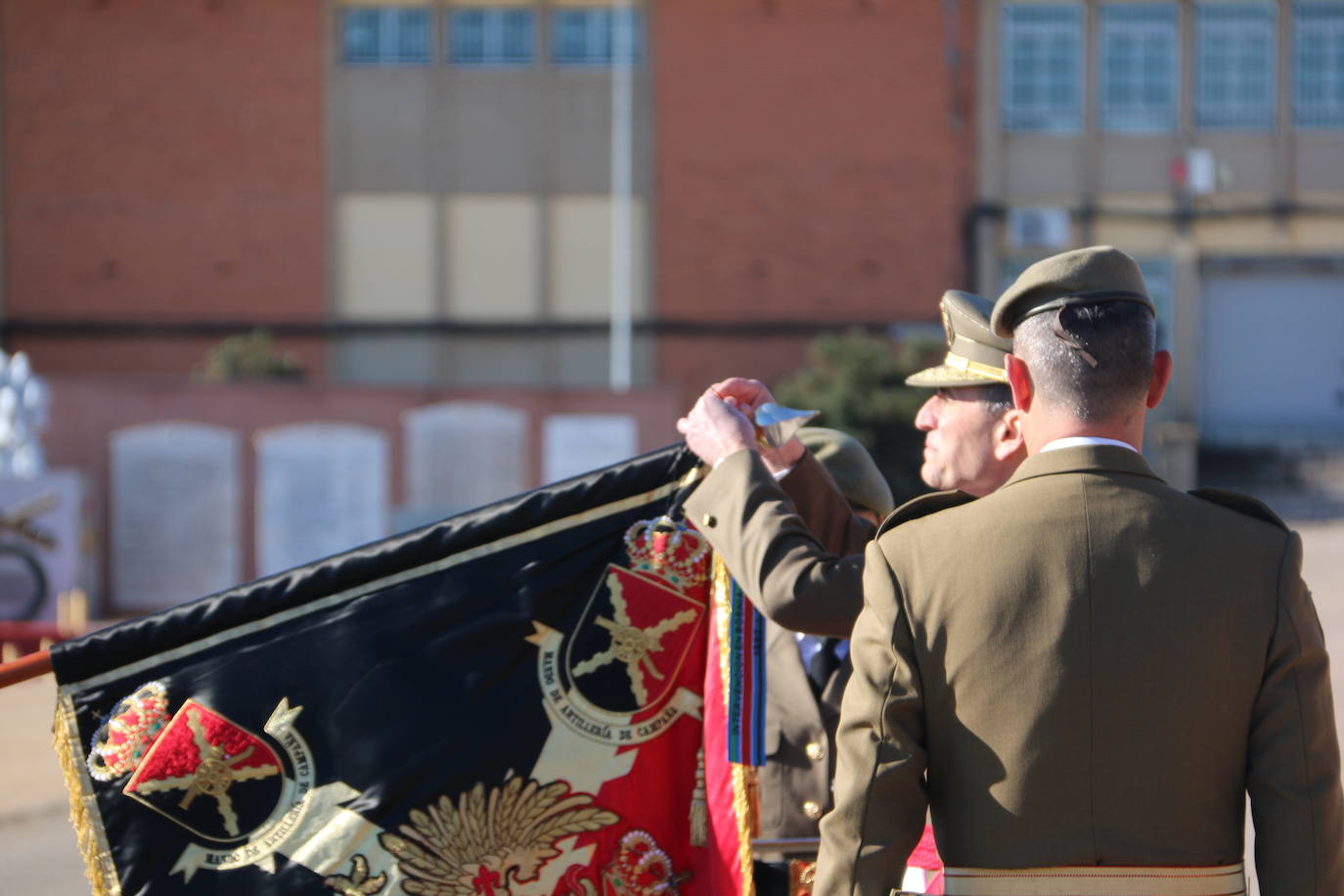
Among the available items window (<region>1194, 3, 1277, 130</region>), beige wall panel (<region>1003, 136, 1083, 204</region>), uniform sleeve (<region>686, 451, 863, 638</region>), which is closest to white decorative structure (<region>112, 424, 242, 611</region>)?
uniform sleeve (<region>686, 451, 863, 638</region>)

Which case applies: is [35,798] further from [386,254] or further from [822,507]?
[386,254]

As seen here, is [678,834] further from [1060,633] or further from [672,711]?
[1060,633]

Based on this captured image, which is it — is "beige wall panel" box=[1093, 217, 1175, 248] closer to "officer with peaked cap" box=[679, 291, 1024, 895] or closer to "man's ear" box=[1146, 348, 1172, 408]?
"officer with peaked cap" box=[679, 291, 1024, 895]

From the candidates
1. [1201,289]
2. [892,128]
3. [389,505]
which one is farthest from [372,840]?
[1201,289]

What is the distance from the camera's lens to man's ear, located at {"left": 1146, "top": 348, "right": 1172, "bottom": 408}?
6.46 ft

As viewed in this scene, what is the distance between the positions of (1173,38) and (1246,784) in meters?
23.3

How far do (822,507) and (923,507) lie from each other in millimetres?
782

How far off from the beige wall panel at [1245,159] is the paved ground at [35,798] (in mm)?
12808

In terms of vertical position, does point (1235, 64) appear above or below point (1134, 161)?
above

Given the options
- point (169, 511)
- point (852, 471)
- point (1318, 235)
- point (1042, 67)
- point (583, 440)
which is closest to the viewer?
point (852, 471)

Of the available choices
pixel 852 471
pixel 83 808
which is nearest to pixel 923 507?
pixel 852 471

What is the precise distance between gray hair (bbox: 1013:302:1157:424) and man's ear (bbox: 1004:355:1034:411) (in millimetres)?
30

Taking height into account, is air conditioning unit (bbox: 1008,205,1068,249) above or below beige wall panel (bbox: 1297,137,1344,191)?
below

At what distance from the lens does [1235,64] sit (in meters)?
23.0
